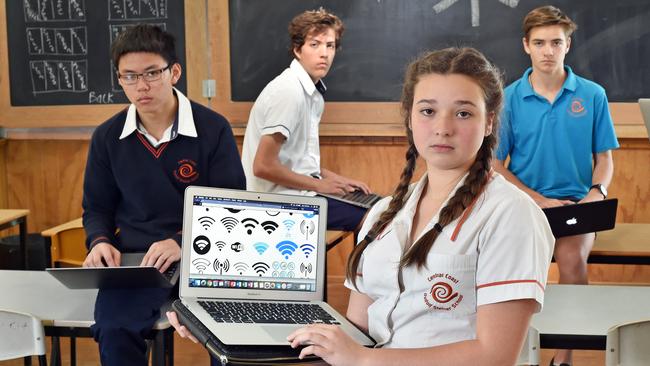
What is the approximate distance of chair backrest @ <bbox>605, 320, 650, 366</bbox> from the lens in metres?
1.89

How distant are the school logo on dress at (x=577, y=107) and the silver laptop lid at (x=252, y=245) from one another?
1.68m

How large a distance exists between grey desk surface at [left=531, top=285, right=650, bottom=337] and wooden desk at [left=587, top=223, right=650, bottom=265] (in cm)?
66

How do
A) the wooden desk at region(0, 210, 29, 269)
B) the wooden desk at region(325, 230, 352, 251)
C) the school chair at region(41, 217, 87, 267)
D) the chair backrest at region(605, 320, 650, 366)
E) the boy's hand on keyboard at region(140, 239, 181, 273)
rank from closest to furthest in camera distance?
the chair backrest at region(605, 320, 650, 366), the boy's hand on keyboard at region(140, 239, 181, 273), the wooden desk at region(325, 230, 352, 251), the school chair at region(41, 217, 87, 267), the wooden desk at region(0, 210, 29, 269)

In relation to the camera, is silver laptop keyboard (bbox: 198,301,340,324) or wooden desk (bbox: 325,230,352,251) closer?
silver laptop keyboard (bbox: 198,301,340,324)

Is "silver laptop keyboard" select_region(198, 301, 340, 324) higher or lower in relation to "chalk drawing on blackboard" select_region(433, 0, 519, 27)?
lower

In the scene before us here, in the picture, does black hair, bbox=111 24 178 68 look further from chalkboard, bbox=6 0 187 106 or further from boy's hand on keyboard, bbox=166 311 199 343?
chalkboard, bbox=6 0 187 106

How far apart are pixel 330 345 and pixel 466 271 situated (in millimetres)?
263

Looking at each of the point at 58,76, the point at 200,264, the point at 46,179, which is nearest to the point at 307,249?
the point at 200,264

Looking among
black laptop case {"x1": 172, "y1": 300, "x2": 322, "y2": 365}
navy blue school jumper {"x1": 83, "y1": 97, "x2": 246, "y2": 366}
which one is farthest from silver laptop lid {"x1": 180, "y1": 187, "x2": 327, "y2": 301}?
navy blue school jumper {"x1": 83, "y1": 97, "x2": 246, "y2": 366}

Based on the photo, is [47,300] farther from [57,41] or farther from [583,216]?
[57,41]

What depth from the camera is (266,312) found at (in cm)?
180

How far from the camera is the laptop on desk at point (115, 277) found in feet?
7.08

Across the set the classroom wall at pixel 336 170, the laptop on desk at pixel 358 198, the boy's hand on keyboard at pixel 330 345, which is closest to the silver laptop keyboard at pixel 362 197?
the laptop on desk at pixel 358 198

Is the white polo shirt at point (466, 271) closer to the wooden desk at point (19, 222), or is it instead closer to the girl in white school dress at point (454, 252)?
the girl in white school dress at point (454, 252)
